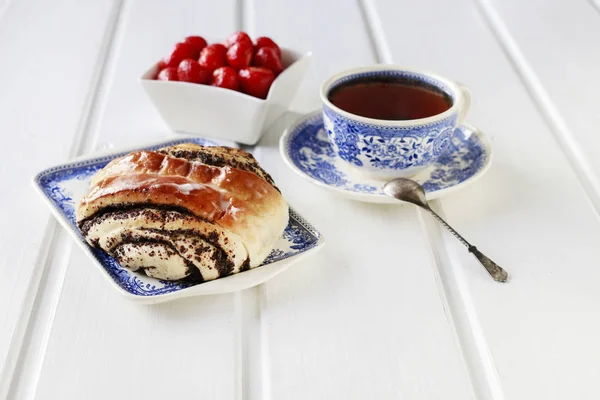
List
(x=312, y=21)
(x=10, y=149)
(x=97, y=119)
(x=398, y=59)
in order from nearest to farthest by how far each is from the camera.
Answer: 1. (x=10, y=149)
2. (x=97, y=119)
3. (x=398, y=59)
4. (x=312, y=21)

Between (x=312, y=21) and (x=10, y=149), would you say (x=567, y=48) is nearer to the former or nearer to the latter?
(x=312, y=21)

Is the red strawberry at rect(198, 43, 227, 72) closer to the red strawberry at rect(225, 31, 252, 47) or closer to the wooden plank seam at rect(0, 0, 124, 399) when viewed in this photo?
the red strawberry at rect(225, 31, 252, 47)

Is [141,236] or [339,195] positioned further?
[339,195]

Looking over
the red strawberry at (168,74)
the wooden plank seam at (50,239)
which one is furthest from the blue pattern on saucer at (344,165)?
the wooden plank seam at (50,239)

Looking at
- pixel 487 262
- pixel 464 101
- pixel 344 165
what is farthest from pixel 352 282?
pixel 464 101

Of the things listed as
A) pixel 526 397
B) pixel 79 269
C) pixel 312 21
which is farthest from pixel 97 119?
pixel 526 397

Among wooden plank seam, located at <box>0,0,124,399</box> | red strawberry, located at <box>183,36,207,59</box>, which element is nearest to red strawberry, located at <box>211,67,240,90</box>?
red strawberry, located at <box>183,36,207,59</box>
